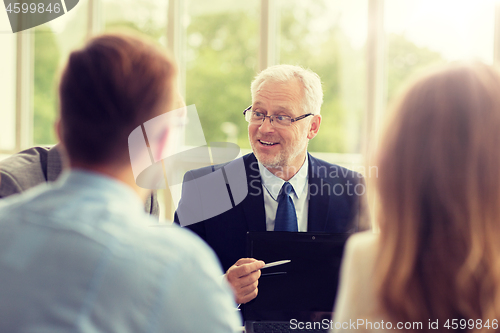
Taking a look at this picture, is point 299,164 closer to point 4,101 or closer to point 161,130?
point 161,130

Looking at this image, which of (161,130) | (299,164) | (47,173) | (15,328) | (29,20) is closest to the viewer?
(15,328)

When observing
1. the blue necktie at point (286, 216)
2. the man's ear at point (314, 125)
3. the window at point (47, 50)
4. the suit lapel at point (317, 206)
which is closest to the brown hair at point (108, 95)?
the blue necktie at point (286, 216)

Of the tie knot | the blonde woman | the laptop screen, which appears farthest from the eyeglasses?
the blonde woman

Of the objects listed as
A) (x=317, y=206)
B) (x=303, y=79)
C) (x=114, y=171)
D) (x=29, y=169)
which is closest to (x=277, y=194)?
(x=317, y=206)

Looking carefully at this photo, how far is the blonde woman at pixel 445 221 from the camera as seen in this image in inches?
27.4

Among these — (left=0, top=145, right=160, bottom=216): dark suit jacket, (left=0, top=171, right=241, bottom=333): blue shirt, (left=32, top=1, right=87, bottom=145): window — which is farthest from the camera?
(left=32, top=1, right=87, bottom=145): window

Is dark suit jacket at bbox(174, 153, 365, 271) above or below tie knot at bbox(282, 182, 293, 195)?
below

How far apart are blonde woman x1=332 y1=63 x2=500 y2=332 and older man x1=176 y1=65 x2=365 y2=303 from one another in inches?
44.4

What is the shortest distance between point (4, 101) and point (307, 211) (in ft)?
15.4

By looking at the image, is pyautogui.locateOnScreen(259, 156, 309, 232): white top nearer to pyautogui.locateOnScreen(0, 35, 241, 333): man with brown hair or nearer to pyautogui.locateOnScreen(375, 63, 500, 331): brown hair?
pyautogui.locateOnScreen(375, 63, 500, 331): brown hair

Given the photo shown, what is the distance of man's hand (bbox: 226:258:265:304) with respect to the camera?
132 centimetres

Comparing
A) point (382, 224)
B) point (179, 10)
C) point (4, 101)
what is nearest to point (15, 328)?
point (382, 224)

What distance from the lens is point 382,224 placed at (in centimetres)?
75

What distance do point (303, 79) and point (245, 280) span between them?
122 centimetres
